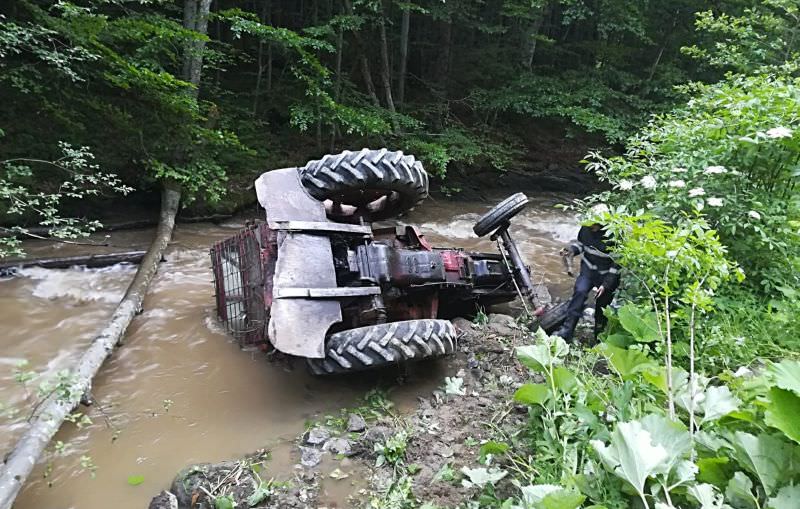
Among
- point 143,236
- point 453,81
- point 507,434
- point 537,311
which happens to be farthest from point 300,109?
point 507,434

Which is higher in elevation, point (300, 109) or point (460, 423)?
point (300, 109)

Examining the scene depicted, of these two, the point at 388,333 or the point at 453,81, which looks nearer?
the point at 388,333

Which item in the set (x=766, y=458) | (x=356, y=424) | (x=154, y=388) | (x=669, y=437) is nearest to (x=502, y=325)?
(x=356, y=424)

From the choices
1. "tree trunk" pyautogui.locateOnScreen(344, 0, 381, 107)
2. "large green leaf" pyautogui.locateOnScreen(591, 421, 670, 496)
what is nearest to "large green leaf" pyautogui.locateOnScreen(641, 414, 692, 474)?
"large green leaf" pyautogui.locateOnScreen(591, 421, 670, 496)

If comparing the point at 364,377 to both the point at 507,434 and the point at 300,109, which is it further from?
the point at 300,109

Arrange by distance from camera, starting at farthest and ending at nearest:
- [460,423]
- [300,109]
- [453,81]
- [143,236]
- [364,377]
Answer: [453,81], [300,109], [143,236], [364,377], [460,423]

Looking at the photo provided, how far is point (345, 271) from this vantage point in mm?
3162

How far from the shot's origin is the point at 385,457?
237 cm

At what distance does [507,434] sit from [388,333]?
2.90 ft

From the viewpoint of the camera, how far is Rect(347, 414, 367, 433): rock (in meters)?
2.67

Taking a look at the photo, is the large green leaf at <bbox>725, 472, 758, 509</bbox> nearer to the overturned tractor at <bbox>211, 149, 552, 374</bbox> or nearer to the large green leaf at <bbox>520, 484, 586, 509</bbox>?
the large green leaf at <bbox>520, 484, 586, 509</bbox>

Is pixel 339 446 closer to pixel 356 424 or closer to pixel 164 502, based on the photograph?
pixel 356 424

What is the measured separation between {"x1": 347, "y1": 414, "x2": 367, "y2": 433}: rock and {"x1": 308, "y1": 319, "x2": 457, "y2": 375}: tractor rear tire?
277 millimetres

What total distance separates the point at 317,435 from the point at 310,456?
0.58 ft
